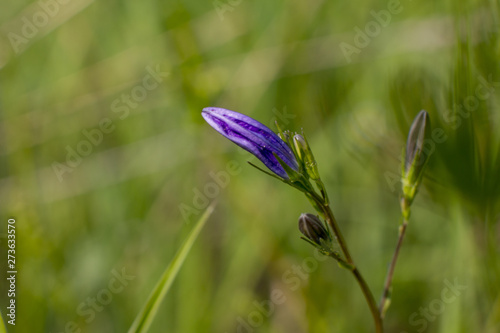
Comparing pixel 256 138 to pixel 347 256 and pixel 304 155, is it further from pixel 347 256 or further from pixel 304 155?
pixel 347 256

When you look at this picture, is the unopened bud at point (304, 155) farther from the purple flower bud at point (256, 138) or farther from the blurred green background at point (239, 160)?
the blurred green background at point (239, 160)

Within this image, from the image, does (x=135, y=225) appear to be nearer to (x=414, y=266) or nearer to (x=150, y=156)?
(x=150, y=156)

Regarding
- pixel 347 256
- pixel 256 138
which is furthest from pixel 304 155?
pixel 347 256

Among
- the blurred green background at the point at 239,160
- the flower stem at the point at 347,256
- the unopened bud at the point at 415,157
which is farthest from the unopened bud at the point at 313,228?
the blurred green background at the point at 239,160

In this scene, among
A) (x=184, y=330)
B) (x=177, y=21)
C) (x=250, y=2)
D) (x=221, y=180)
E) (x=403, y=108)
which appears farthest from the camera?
(x=250, y=2)

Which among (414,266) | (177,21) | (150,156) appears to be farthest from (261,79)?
(414,266)

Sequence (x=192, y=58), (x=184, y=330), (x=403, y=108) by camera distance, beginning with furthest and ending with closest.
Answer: (x=192, y=58), (x=184, y=330), (x=403, y=108)

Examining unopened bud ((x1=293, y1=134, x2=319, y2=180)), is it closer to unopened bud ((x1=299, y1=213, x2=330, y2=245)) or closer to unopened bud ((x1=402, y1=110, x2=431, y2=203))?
unopened bud ((x1=299, y1=213, x2=330, y2=245))
